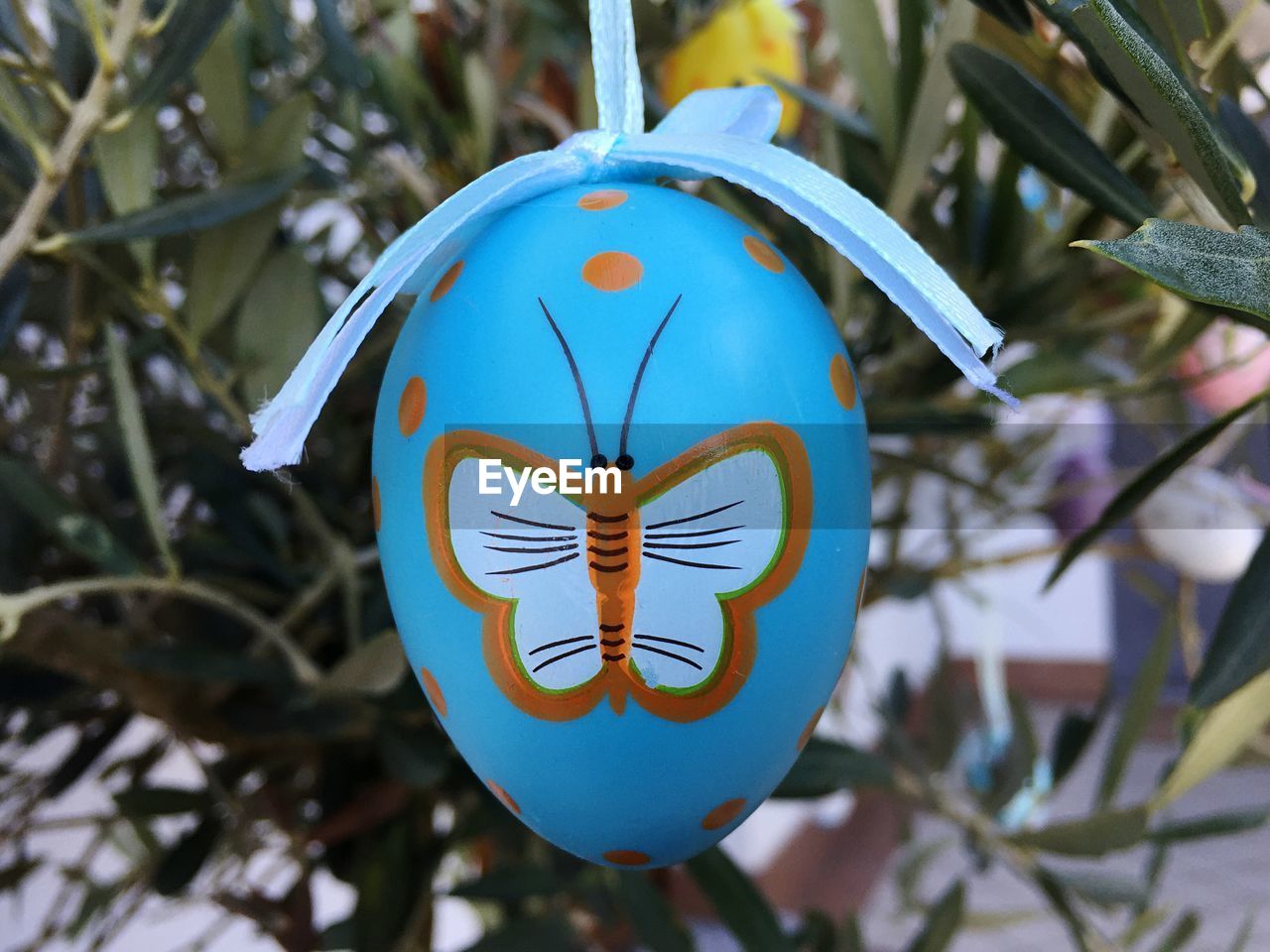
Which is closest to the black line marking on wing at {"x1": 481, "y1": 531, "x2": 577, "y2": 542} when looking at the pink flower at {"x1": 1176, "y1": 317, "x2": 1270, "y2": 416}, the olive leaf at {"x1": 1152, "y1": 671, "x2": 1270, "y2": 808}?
the olive leaf at {"x1": 1152, "y1": 671, "x2": 1270, "y2": 808}

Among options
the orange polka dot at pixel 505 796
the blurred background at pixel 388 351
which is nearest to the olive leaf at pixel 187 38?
the blurred background at pixel 388 351

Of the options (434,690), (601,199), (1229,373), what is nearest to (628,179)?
(601,199)

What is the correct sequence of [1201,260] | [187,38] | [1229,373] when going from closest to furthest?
[1201,260]
[187,38]
[1229,373]

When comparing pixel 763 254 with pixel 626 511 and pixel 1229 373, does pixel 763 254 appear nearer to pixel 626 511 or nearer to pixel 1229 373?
pixel 626 511

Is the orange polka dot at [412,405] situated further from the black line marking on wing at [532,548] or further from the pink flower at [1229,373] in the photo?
the pink flower at [1229,373]

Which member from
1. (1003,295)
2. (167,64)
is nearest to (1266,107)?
(1003,295)

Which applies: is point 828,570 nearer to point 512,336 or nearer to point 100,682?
point 512,336
